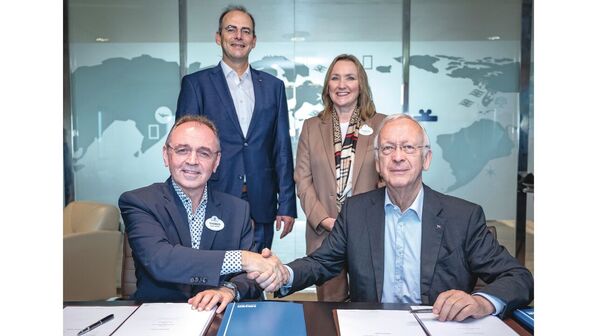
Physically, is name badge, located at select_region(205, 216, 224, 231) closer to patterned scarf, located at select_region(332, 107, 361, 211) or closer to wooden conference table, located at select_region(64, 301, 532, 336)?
wooden conference table, located at select_region(64, 301, 532, 336)

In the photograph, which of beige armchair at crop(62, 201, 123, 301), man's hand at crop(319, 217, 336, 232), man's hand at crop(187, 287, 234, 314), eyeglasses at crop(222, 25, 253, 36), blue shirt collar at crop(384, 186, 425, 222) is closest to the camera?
man's hand at crop(187, 287, 234, 314)

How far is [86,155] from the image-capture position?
6.21m

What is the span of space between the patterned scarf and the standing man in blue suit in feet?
1.14

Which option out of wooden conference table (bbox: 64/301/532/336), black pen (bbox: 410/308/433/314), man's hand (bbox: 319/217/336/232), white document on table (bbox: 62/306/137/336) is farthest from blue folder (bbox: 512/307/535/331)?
man's hand (bbox: 319/217/336/232)

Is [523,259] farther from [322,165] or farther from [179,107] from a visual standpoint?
[179,107]

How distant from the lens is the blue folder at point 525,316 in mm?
1577

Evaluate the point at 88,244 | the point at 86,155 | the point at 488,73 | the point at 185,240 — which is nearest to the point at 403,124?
the point at 185,240

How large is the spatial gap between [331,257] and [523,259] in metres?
4.43

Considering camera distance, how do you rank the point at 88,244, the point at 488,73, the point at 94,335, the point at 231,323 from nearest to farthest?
1. the point at 94,335
2. the point at 231,323
3. the point at 88,244
4. the point at 488,73

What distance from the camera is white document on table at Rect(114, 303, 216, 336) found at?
1.46 metres

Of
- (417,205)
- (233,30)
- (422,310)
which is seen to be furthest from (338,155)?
(422,310)

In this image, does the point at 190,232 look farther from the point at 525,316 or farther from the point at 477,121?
the point at 477,121

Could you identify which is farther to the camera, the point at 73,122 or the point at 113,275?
the point at 73,122
